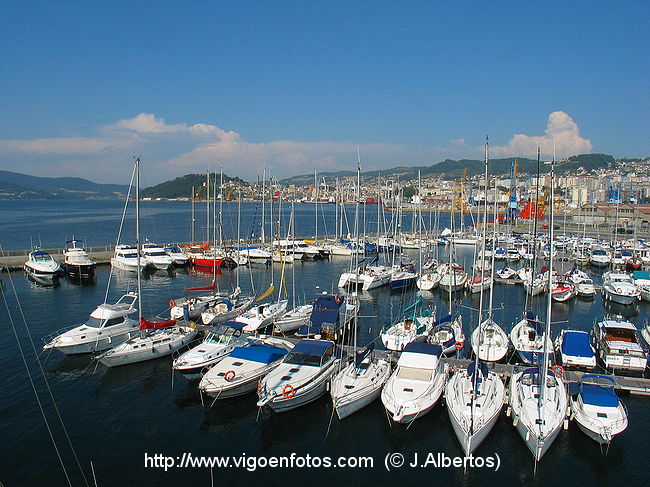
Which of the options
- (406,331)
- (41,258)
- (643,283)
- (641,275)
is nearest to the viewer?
(406,331)

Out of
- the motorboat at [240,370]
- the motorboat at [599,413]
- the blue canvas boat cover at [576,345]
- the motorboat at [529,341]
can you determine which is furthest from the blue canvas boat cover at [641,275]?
the motorboat at [240,370]

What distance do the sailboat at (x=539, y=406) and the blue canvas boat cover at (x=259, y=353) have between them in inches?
380

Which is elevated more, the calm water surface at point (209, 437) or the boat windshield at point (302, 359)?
the boat windshield at point (302, 359)

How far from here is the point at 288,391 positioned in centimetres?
1742

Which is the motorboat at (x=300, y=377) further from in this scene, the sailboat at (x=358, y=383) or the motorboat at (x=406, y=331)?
the motorboat at (x=406, y=331)

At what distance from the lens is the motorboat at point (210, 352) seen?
20.3 metres

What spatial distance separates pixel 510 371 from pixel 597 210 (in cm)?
10541

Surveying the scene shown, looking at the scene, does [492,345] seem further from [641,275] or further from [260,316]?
[641,275]

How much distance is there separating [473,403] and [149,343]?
15.4 metres

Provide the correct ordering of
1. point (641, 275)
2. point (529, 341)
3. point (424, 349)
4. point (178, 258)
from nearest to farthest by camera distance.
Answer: point (424, 349) < point (529, 341) < point (641, 275) < point (178, 258)

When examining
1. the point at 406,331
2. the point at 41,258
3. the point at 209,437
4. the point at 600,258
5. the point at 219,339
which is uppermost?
the point at 41,258

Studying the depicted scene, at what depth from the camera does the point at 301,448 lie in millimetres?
15922

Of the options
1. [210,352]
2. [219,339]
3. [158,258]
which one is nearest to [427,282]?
[219,339]

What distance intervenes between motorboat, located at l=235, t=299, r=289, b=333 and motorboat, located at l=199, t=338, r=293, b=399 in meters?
4.80
